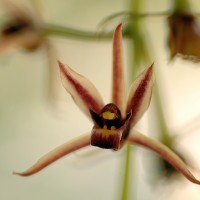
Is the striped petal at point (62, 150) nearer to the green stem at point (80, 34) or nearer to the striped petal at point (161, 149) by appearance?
the striped petal at point (161, 149)

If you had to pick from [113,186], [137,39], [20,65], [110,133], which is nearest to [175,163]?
[110,133]

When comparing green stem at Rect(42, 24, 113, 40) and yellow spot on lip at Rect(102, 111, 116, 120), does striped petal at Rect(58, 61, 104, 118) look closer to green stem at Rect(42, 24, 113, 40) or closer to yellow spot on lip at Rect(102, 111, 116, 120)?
yellow spot on lip at Rect(102, 111, 116, 120)

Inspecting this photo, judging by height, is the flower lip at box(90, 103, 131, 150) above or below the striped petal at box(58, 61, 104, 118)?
below

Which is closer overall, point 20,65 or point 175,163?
point 175,163

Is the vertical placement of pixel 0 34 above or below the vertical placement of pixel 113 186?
above

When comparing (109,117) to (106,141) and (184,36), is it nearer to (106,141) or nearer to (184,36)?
(106,141)

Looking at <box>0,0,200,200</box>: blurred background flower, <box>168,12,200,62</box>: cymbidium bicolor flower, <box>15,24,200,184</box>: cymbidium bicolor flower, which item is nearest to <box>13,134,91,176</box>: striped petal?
<box>15,24,200,184</box>: cymbidium bicolor flower

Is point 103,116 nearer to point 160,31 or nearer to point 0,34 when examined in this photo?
point 0,34
